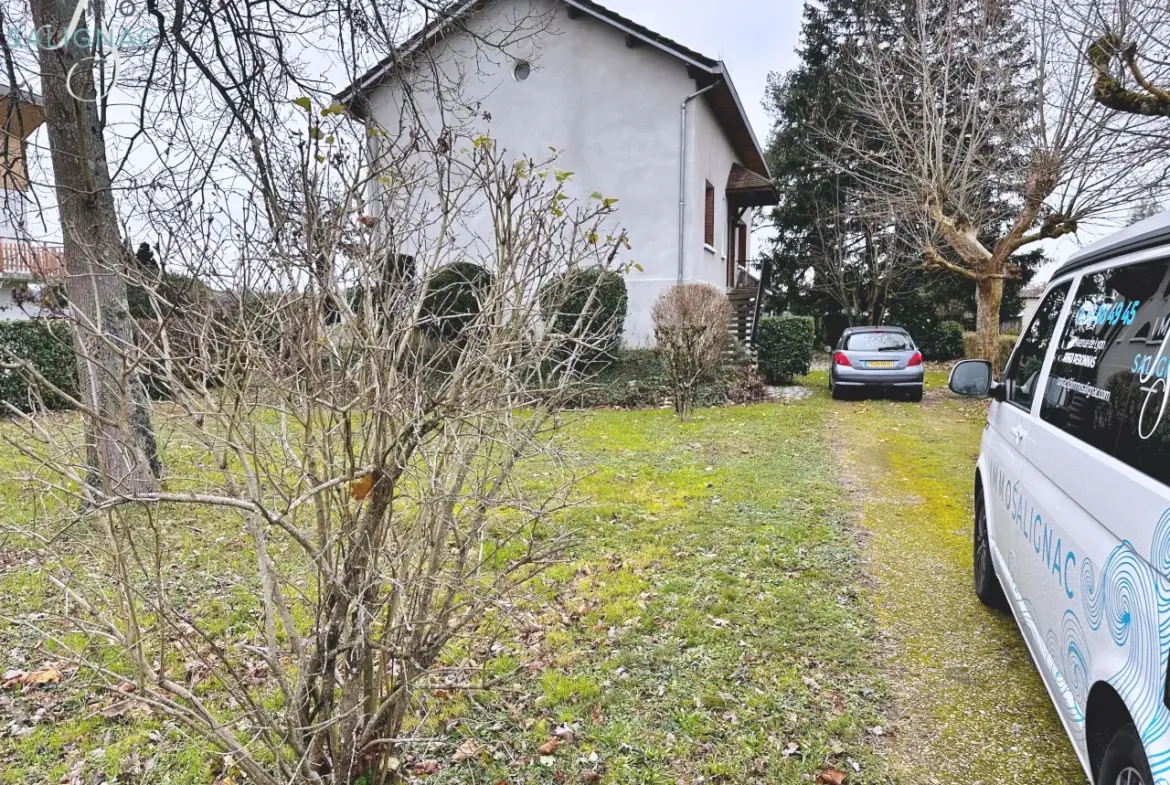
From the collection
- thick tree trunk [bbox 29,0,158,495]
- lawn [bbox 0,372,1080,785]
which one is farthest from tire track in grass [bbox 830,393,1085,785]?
thick tree trunk [bbox 29,0,158,495]

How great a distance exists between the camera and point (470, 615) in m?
2.47

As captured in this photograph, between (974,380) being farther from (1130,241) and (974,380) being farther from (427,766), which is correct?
(427,766)

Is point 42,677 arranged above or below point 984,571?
below

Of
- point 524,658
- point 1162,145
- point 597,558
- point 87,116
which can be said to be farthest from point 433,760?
point 1162,145

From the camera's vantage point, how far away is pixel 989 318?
1443cm

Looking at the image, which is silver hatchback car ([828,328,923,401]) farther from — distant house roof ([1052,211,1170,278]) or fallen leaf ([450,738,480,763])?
fallen leaf ([450,738,480,763])

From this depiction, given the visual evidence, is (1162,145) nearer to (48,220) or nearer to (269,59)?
(269,59)

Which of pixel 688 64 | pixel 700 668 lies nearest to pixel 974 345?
pixel 688 64

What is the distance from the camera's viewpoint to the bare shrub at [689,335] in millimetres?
11406

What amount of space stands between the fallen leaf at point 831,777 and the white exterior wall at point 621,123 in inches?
506

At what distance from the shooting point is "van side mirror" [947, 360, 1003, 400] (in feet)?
13.4

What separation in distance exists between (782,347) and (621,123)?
6402mm

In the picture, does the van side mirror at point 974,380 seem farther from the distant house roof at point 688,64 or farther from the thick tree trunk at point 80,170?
the thick tree trunk at point 80,170

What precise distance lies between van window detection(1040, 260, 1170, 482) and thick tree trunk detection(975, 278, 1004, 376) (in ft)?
43.1
